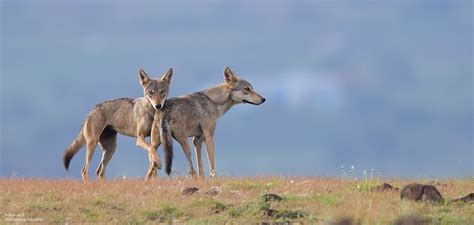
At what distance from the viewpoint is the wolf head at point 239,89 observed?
2116 cm

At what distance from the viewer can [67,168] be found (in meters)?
21.2

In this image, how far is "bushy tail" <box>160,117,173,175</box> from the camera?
61.4 ft

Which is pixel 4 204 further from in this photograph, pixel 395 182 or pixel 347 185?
pixel 395 182

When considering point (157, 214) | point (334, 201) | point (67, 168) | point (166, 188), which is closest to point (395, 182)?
point (334, 201)

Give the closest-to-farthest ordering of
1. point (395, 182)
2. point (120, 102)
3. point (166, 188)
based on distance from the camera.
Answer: point (166, 188) → point (395, 182) → point (120, 102)

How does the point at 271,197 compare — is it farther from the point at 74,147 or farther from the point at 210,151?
the point at 74,147

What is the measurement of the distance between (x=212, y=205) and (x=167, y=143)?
4.19m

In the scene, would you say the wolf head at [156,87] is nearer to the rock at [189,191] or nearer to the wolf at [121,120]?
the wolf at [121,120]

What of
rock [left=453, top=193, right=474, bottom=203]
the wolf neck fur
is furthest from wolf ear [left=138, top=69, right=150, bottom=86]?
rock [left=453, top=193, right=474, bottom=203]

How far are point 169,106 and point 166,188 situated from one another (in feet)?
10.8

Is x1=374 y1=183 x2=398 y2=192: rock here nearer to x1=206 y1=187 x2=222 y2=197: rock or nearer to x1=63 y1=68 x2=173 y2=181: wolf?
x1=206 y1=187 x2=222 y2=197: rock

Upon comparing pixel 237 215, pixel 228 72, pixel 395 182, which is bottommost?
pixel 237 215

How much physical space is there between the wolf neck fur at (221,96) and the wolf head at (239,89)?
0.34ft

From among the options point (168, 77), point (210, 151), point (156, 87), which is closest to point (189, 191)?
point (210, 151)
